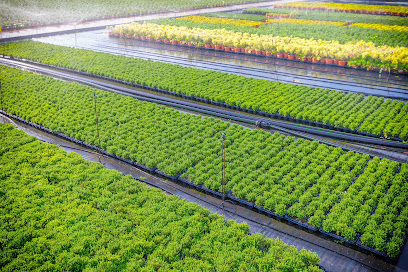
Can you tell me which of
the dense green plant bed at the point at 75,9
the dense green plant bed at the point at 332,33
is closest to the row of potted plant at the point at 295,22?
the dense green plant bed at the point at 332,33

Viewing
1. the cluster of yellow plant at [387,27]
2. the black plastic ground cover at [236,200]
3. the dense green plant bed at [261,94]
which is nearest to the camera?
the black plastic ground cover at [236,200]

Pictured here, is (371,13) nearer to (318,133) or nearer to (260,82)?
(260,82)

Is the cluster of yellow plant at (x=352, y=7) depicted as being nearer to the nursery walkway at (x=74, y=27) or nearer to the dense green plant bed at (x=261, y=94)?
the nursery walkway at (x=74, y=27)

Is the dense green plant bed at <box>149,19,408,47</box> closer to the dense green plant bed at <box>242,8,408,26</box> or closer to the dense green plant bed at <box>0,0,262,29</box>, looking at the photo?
the dense green plant bed at <box>242,8,408,26</box>

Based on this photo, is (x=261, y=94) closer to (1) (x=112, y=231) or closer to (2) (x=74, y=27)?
(1) (x=112, y=231)

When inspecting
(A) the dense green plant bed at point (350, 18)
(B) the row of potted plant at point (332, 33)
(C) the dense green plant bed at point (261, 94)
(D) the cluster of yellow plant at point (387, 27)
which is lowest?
(C) the dense green plant bed at point (261, 94)

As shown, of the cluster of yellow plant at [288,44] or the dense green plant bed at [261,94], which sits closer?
the dense green plant bed at [261,94]

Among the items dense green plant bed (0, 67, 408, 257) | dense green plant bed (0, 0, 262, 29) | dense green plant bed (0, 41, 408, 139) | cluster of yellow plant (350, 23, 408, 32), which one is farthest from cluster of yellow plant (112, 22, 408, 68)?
dense green plant bed (0, 0, 262, 29)
